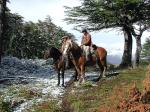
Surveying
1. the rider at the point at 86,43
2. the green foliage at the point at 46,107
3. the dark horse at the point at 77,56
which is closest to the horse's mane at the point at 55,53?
the dark horse at the point at 77,56

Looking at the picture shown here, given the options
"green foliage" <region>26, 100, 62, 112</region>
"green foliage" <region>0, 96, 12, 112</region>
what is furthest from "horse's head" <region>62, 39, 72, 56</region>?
"green foliage" <region>0, 96, 12, 112</region>

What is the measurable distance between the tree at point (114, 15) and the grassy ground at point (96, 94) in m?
12.8

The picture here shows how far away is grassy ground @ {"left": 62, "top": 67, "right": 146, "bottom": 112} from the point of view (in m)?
22.0

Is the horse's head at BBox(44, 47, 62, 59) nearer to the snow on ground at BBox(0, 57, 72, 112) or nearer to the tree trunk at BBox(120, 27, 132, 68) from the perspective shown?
the snow on ground at BBox(0, 57, 72, 112)

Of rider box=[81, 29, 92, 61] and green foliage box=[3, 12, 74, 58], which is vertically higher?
green foliage box=[3, 12, 74, 58]

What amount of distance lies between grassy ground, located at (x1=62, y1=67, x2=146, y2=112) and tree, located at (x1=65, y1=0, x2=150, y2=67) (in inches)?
505

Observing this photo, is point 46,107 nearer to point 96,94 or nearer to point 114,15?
point 96,94

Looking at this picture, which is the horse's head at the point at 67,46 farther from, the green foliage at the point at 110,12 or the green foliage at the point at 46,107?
the green foliage at the point at 110,12

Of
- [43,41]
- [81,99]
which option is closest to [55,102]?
[81,99]

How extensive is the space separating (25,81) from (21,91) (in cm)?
487

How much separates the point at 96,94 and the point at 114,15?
1984 centimetres

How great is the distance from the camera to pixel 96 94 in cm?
2495

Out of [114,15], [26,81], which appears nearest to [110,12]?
[114,15]

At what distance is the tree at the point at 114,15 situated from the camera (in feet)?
143
